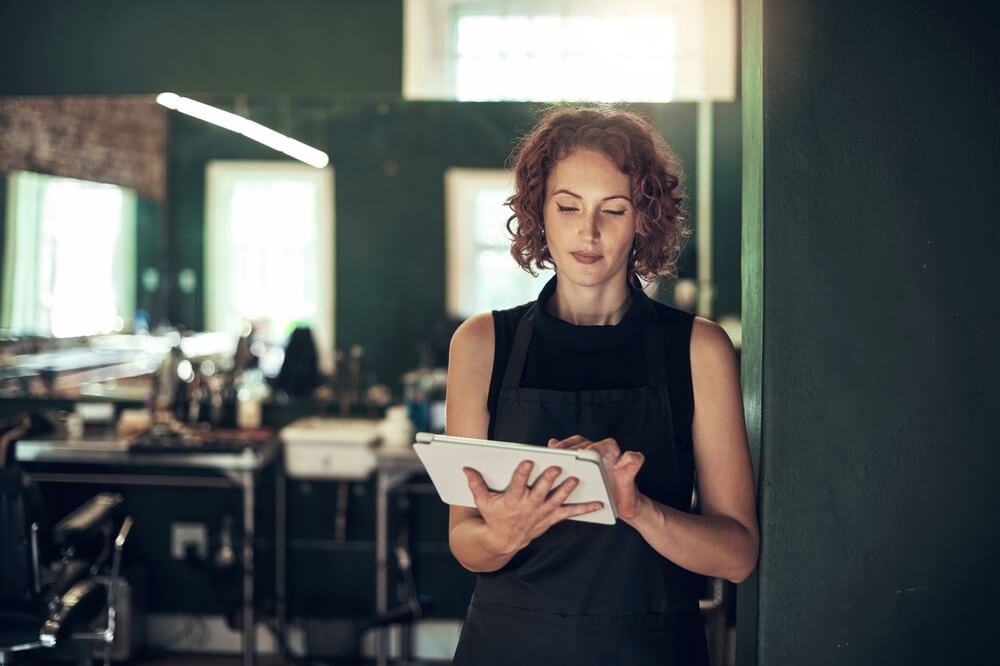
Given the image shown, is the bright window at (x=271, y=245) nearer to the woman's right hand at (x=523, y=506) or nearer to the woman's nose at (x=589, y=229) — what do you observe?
the woman's nose at (x=589, y=229)

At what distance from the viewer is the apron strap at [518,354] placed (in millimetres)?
1680

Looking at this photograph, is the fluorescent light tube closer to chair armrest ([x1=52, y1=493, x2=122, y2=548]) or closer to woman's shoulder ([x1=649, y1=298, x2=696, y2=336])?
chair armrest ([x1=52, y1=493, x2=122, y2=548])

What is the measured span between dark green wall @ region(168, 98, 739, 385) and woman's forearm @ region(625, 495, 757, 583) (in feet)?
11.7

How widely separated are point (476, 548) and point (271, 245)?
12.2 feet

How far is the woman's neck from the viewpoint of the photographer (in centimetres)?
170

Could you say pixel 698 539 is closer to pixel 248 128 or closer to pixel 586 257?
pixel 586 257

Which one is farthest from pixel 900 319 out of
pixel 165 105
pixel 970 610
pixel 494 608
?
pixel 165 105

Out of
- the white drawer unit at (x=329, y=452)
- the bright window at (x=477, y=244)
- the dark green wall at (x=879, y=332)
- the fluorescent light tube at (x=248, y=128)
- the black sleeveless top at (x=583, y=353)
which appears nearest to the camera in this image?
the dark green wall at (x=879, y=332)

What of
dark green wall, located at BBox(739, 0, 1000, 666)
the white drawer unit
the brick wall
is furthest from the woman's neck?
the brick wall

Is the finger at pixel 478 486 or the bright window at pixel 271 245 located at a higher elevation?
the bright window at pixel 271 245

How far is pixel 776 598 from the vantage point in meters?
1.59

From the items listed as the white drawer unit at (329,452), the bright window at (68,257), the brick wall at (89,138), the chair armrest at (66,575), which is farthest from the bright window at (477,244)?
the chair armrest at (66,575)

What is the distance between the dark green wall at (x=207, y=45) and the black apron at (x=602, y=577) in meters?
3.48

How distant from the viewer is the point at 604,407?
1.65 m
